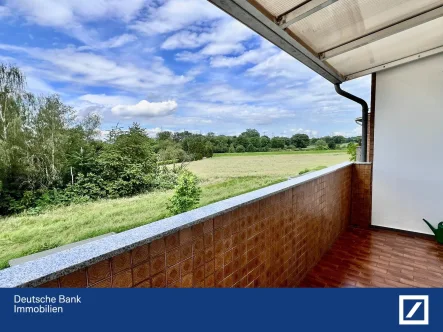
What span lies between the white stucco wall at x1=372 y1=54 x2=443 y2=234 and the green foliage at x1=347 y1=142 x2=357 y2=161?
0.56 meters

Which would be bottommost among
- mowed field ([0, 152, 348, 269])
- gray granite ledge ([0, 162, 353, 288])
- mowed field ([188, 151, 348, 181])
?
gray granite ledge ([0, 162, 353, 288])

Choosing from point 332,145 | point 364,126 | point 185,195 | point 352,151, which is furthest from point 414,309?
point 352,151

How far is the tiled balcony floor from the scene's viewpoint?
8.46 feet

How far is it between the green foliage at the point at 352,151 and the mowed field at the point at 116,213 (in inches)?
114

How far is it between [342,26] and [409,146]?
261 centimetres

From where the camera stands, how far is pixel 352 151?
15.5ft

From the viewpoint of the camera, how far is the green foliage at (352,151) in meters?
4.64

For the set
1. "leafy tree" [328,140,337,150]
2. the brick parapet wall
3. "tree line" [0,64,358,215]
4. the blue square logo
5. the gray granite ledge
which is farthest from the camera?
"leafy tree" [328,140,337,150]

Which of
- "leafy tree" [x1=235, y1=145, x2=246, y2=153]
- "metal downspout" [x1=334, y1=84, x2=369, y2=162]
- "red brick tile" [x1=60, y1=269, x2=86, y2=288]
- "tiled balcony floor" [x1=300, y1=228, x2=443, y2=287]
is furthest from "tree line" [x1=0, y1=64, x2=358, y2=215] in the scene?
"metal downspout" [x1=334, y1=84, x2=369, y2=162]

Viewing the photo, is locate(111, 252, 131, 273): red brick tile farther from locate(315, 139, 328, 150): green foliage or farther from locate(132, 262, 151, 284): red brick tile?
locate(315, 139, 328, 150): green foliage

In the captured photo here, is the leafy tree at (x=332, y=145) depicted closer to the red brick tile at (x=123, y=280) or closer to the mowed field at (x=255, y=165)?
the mowed field at (x=255, y=165)

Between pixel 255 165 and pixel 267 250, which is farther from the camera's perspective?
pixel 255 165

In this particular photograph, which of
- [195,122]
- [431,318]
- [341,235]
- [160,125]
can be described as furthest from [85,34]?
[341,235]

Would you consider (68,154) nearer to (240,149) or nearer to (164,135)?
(164,135)
